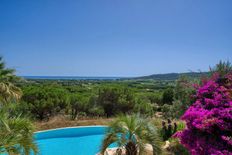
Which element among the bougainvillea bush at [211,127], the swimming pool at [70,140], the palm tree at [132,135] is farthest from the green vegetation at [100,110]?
the swimming pool at [70,140]

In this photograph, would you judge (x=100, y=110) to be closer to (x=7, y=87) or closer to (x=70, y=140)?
(x=70, y=140)

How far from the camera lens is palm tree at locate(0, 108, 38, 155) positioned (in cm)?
294

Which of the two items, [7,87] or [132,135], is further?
[7,87]

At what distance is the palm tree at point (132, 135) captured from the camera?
4789 millimetres

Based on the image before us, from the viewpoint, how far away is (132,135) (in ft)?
16.1

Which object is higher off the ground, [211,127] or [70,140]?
[211,127]

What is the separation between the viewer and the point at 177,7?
10.1m

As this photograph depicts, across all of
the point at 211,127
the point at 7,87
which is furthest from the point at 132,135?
the point at 7,87

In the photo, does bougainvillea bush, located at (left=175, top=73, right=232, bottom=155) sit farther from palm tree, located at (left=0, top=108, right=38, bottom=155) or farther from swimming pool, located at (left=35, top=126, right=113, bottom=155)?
swimming pool, located at (left=35, top=126, right=113, bottom=155)

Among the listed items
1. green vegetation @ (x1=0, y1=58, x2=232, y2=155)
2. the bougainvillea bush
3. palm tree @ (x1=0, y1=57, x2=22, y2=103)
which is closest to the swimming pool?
green vegetation @ (x1=0, y1=58, x2=232, y2=155)

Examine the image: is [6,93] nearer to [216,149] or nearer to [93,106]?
[216,149]

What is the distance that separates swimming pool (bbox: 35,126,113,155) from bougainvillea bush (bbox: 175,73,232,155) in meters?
4.57

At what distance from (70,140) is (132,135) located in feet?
20.0

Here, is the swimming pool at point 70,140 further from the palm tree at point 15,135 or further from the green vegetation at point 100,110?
the palm tree at point 15,135
